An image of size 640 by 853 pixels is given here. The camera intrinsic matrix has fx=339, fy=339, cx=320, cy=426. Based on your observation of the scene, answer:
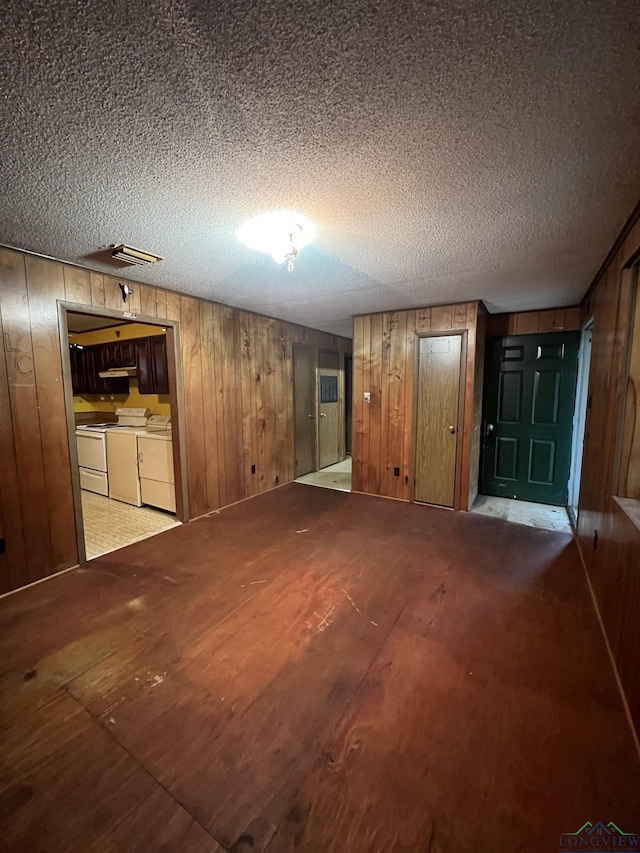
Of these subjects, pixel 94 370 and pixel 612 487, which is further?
pixel 94 370

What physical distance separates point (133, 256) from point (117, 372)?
9.79ft

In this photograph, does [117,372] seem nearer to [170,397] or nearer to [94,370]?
[94,370]

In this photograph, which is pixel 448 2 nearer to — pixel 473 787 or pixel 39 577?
pixel 473 787

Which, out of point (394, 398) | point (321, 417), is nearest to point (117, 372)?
point (321, 417)

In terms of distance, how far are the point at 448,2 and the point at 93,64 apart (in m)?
0.98

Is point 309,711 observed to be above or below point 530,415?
below

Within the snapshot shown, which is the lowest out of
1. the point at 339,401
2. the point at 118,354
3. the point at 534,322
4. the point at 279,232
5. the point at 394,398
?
the point at 339,401

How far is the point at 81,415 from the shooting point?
18.5ft

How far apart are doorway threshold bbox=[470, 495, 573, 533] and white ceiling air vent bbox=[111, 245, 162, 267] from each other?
3.92 m

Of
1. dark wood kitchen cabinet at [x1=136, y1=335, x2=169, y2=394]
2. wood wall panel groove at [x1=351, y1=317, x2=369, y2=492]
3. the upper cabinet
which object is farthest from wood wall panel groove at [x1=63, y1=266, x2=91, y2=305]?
wood wall panel groove at [x1=351, y1=317, x2=369, y2=492]

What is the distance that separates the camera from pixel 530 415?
158 inches

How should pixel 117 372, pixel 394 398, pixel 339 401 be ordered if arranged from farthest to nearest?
pixel 339 401 → pixel 117 372 → pixel 394 398

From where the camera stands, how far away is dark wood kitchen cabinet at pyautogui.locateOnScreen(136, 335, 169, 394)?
4195 millimetres

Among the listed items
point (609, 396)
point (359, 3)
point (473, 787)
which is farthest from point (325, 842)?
point (609, 396)
